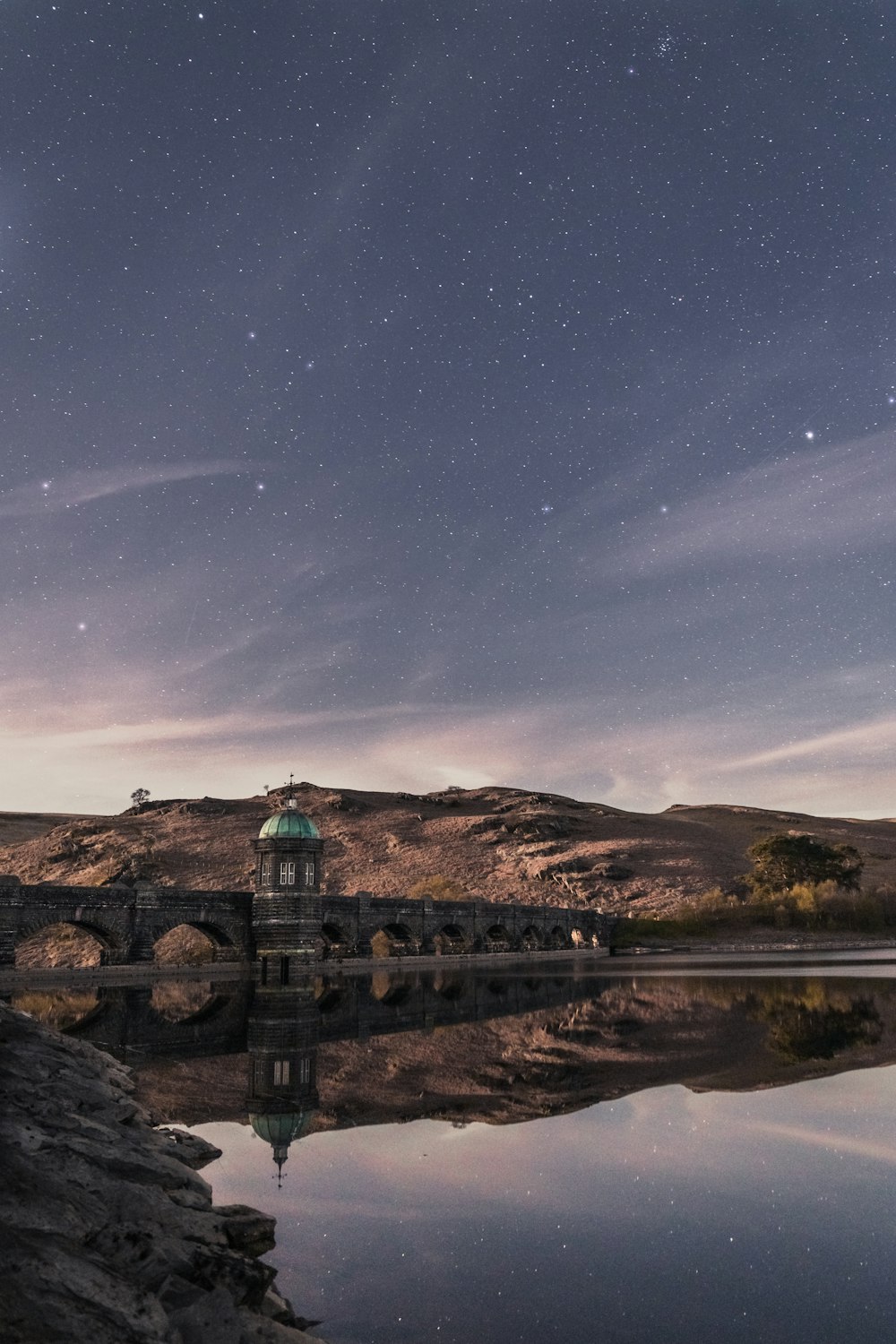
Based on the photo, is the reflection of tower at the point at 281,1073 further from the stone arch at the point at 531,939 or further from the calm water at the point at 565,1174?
the stone arch at the point at 531,939

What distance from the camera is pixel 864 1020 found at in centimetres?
2677

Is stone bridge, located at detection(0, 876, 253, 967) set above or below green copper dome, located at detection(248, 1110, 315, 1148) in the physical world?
above

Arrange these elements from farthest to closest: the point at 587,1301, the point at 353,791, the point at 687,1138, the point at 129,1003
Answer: the point at 353,791 < the point at 129,1003 < the point at 687,1138 < the point at 587,1301

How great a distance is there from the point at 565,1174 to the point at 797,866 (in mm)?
109197

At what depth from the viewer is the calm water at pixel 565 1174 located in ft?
25.9

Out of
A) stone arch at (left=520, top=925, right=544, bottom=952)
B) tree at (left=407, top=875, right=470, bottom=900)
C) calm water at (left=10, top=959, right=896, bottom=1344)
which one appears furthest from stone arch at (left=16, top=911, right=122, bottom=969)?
Answer: calm water at (left=10, top=959, right=896, bottom=1344)

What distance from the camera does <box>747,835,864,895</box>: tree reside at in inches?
4360

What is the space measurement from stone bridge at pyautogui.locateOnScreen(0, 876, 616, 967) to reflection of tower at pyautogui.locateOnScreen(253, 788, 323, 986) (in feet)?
1.35

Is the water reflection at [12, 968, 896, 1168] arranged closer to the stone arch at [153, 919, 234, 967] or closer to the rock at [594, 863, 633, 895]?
the stone arch at [153, 919, 234, 967]

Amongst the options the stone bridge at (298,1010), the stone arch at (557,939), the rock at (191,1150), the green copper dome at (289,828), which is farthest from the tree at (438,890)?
the rock at (191,1150)

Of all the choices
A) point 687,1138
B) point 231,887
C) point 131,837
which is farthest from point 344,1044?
point 131,837

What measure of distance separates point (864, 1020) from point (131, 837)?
120746mm

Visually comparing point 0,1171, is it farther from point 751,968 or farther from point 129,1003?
point 751,968

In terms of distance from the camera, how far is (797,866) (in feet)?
364
